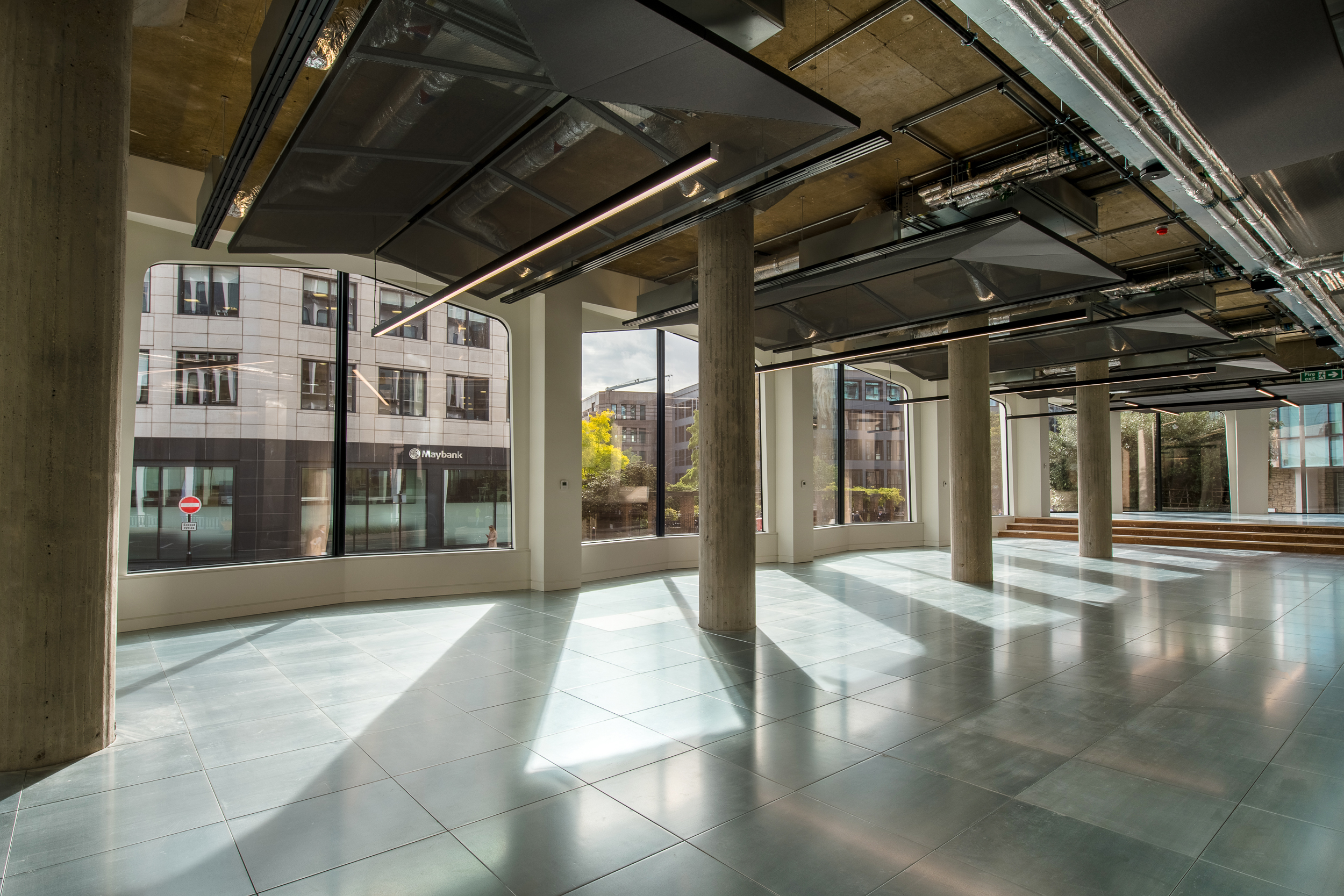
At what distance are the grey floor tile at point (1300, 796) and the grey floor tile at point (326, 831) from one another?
418 centimetres

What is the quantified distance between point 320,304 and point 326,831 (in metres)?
8.22

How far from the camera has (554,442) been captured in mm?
11109

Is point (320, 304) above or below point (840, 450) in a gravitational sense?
above

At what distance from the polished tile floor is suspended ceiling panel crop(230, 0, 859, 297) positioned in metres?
4.01

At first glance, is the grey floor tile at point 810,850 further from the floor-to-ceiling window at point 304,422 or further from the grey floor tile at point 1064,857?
the floor-to-ceiling window at point 304,422

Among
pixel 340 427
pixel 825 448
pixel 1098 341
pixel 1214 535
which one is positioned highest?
pixel 1098 341

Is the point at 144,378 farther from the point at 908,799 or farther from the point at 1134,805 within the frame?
the point at 1134,805

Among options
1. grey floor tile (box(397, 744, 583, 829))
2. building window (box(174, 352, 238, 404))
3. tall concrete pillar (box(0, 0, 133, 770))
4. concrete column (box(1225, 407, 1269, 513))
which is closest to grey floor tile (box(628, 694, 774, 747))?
grey floor tile (box(397, 744, 583, 829))

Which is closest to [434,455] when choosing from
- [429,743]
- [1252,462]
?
[429,743]

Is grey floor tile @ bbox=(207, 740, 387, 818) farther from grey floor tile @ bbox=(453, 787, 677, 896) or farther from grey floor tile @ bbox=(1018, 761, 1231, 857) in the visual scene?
grey floor tile @ bbox=(1018, 761, 1231, 857)

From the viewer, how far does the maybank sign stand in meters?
10.6

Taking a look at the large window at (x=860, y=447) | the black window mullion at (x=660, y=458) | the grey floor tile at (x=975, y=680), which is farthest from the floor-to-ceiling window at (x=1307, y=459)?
the grey floor tile at (x=975, y=680)

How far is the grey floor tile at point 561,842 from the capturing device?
291 cm

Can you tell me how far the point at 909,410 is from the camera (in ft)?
63.6
